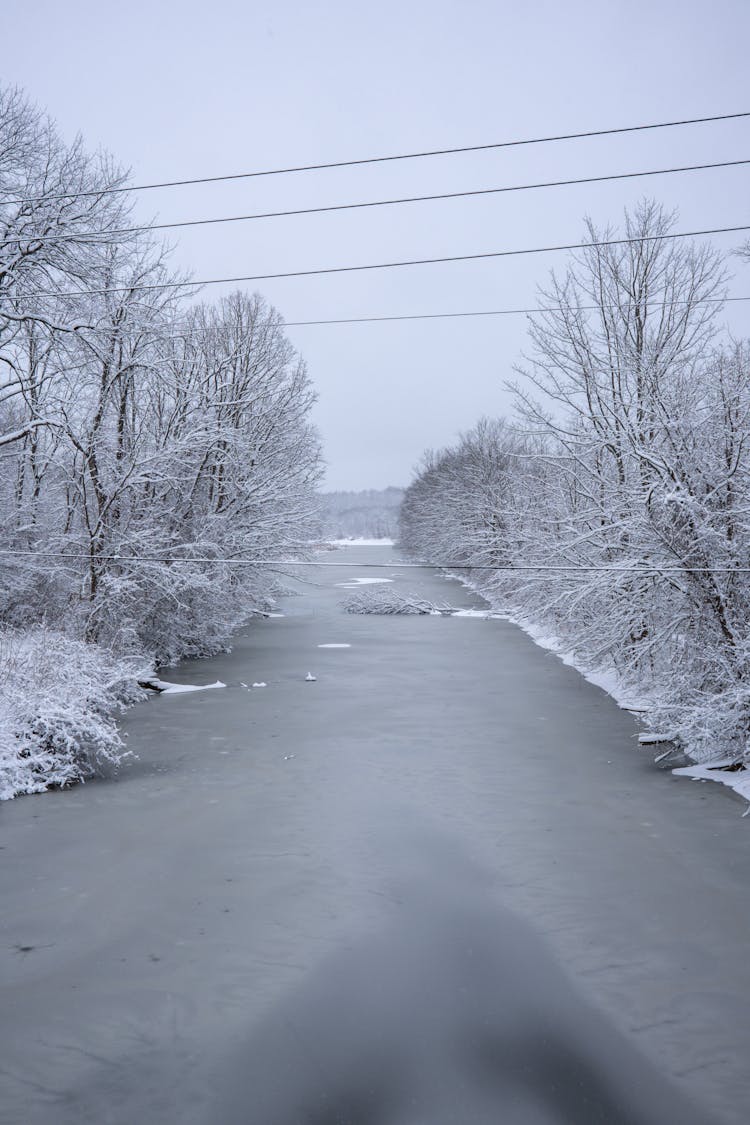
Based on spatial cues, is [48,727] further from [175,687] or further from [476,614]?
[476,614]

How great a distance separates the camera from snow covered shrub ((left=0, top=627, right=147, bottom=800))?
31.7 feet

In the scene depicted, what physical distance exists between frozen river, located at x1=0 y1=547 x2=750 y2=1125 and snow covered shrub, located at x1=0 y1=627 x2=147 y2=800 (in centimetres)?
49

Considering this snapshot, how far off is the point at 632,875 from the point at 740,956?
1.55 meters

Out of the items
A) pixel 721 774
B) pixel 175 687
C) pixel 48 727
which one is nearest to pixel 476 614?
pixel 175 687

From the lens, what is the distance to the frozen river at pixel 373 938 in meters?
4.55

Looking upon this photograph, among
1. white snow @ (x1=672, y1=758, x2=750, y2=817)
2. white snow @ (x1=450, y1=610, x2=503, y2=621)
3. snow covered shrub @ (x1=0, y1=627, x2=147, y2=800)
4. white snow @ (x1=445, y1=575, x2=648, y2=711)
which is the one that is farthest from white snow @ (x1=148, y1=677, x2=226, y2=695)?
white snow @ (x1=450, y1=610, x2=503, y2=621)

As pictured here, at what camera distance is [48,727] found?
980 centimetres

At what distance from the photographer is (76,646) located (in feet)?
43.2

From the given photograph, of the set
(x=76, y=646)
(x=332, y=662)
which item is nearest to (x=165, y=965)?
(x=76, y=646)

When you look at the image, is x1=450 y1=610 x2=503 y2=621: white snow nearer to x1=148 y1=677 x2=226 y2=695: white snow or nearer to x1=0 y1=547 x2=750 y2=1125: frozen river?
x1=148 y1=677 x2=226 y2=695: white snow

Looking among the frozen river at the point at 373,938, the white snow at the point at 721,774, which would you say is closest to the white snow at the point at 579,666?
the white snow at the point at 721,774

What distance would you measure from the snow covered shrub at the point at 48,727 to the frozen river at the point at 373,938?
49 centimetres

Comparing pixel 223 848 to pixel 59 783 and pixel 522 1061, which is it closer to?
pixel 59 783

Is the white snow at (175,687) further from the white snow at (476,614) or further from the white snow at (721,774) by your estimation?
the white snow at (476,614)
